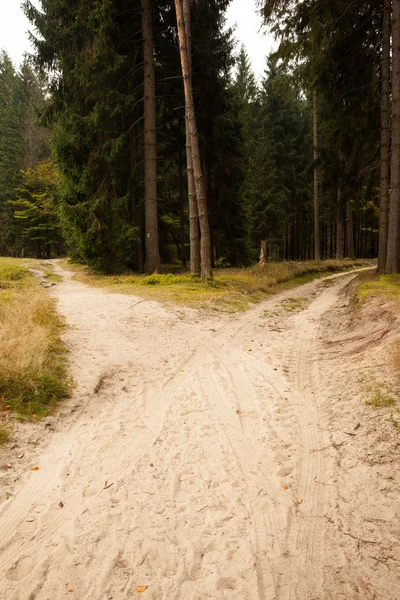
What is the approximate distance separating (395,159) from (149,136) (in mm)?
10400

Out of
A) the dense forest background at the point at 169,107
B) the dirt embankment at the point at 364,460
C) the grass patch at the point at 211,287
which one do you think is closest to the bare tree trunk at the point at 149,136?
the dense forest background at the point at 169,107

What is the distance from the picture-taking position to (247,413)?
4.62m

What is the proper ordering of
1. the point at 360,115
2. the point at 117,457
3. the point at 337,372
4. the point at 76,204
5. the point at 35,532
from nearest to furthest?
the point at 35,532 → the point at 117,457 → the point at 337,372 → the point at 360,115 → the point at 76,204

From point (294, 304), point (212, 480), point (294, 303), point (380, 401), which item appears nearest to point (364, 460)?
point (380, 401)

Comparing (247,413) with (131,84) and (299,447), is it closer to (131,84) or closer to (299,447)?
(299,447)

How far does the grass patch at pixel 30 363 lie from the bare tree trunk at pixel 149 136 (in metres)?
9.88

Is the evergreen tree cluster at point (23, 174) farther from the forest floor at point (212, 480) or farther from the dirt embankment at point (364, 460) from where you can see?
the dirt embankment at point (364, 460)

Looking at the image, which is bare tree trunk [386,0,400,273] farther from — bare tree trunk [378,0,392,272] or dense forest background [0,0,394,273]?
bare tree trunk [378,0,392,272]

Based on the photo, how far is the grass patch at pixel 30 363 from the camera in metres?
4.47

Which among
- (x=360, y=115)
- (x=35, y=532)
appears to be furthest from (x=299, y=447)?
(x=360, y=115)

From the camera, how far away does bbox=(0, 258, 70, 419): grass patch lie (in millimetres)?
4473

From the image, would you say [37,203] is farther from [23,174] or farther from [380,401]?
[380,401]

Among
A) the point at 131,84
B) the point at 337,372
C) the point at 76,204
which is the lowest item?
the point at 337,372

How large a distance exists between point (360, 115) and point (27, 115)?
40874 mm
